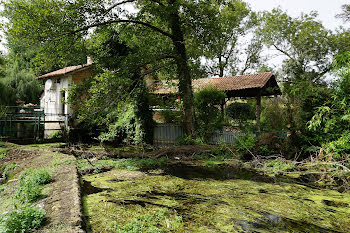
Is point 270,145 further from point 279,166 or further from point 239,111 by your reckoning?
point 239,111

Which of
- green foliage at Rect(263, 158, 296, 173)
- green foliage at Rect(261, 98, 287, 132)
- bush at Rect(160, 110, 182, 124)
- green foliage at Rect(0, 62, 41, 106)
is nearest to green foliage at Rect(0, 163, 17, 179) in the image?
green foliage at Rect(263, 158, 296, 173)

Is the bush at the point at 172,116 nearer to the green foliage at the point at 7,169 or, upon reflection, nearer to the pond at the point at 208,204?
the pond at the point at 208,204

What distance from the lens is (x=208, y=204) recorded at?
431cm

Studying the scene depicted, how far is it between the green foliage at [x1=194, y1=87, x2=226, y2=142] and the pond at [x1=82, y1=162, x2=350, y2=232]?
5.96m

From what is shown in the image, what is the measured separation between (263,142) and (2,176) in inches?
371

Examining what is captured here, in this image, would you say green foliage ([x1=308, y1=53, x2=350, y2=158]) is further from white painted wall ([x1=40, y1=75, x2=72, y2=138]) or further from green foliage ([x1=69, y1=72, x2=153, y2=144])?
white painted wall ([x1=40, y1=75, x2=72, y2=138])

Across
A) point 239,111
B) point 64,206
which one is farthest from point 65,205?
point 239,111

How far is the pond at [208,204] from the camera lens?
11.1 feet

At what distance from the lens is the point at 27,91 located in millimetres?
23047

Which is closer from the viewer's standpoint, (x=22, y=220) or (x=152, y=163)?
(x=22, y=220)

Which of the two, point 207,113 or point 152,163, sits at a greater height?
point 207,113

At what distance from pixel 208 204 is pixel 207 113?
974cm

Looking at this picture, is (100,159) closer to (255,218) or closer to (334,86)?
(255,218)

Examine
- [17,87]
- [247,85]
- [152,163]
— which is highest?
[17,87]
